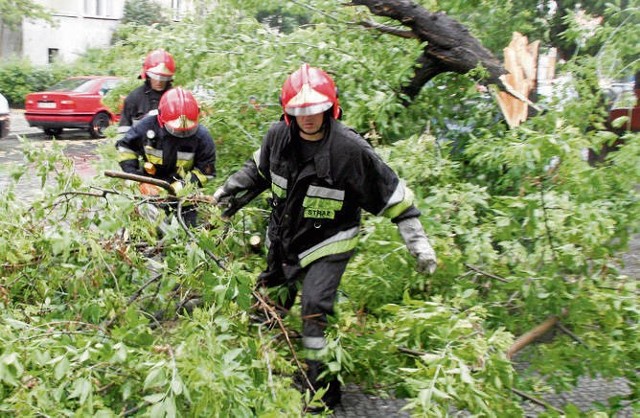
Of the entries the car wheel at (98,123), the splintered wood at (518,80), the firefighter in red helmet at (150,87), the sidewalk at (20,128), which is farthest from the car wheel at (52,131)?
the splintered wood at (518,80)

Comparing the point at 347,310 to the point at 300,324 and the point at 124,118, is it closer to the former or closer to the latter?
the point at 300,324

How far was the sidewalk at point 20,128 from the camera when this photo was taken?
1561 centimetres

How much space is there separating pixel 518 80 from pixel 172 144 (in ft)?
8.13

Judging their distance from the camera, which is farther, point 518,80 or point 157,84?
point 157,84

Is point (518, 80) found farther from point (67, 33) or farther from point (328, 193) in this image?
point (67, 33)

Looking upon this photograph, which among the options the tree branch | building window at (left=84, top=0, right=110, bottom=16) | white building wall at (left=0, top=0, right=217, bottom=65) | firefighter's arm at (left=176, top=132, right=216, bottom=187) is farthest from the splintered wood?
building window at (left=84, top=0, right=110, bottom=16)

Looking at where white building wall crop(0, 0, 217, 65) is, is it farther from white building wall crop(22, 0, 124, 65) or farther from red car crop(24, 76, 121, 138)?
red car crop(24, 76, 121, 138)

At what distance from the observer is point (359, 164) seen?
326cm

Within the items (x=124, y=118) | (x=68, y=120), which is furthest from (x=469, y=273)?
(x=68, y=120)

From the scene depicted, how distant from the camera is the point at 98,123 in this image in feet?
50.3

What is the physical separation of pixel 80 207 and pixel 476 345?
6.32 feet

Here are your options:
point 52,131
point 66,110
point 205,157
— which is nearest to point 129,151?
point 205,157

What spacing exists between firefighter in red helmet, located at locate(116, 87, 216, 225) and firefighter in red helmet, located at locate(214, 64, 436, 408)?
120cm

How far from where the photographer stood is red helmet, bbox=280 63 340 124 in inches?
124
